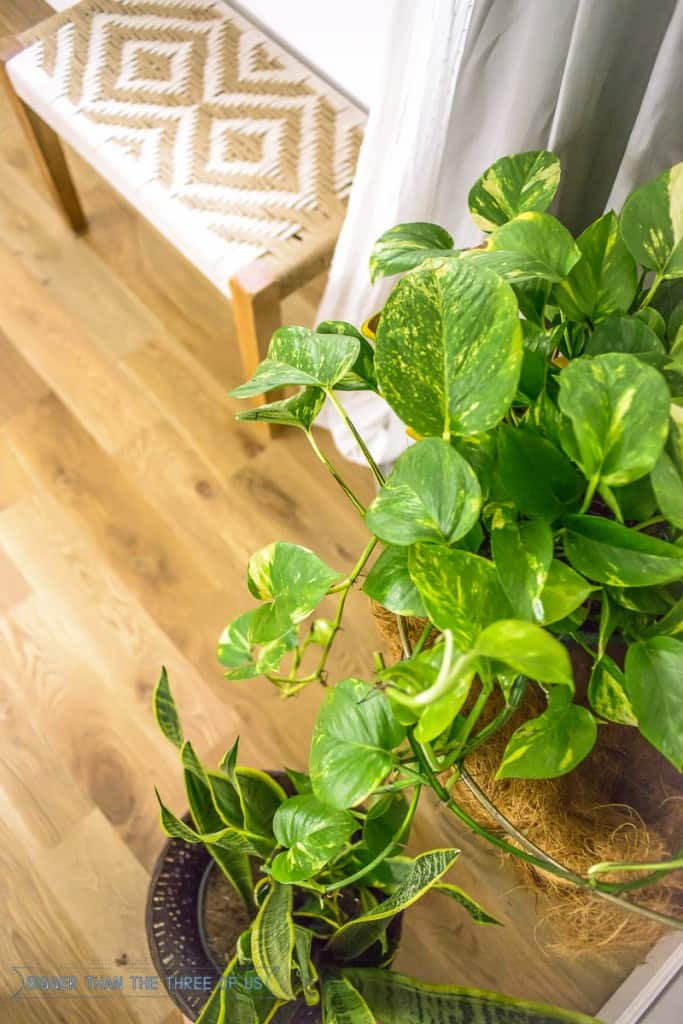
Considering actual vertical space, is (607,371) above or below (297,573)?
above

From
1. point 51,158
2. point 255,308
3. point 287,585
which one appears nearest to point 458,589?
point 287,585

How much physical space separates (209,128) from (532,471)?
96 cm

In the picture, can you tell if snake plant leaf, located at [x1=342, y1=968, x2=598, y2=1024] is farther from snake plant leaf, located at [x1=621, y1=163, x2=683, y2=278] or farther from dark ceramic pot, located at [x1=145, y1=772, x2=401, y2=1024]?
snake plant leaf, located at [x1=621, y1=163, x2=683, y2=278]

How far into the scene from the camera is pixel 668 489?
15.5 inches

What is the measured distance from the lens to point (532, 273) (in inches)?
18.1

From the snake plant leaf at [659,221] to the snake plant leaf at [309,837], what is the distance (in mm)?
416

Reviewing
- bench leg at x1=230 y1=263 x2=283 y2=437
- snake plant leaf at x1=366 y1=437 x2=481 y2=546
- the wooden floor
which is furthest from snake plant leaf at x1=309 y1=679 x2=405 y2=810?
bench leg at x1=230 y1=263 x2=283 y2=437

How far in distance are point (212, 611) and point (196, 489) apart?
0.72ft

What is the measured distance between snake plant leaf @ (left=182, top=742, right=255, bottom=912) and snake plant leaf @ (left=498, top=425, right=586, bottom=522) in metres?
0.35

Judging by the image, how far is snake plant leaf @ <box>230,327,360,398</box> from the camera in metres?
0.50

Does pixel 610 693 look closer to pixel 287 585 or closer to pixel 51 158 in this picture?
pixel 287 585

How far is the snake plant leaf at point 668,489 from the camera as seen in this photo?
0.39 m

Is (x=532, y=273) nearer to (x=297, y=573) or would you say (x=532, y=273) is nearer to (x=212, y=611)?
(x=297, y=573)

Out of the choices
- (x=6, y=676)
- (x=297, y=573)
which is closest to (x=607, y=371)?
(x=297, y=573)
